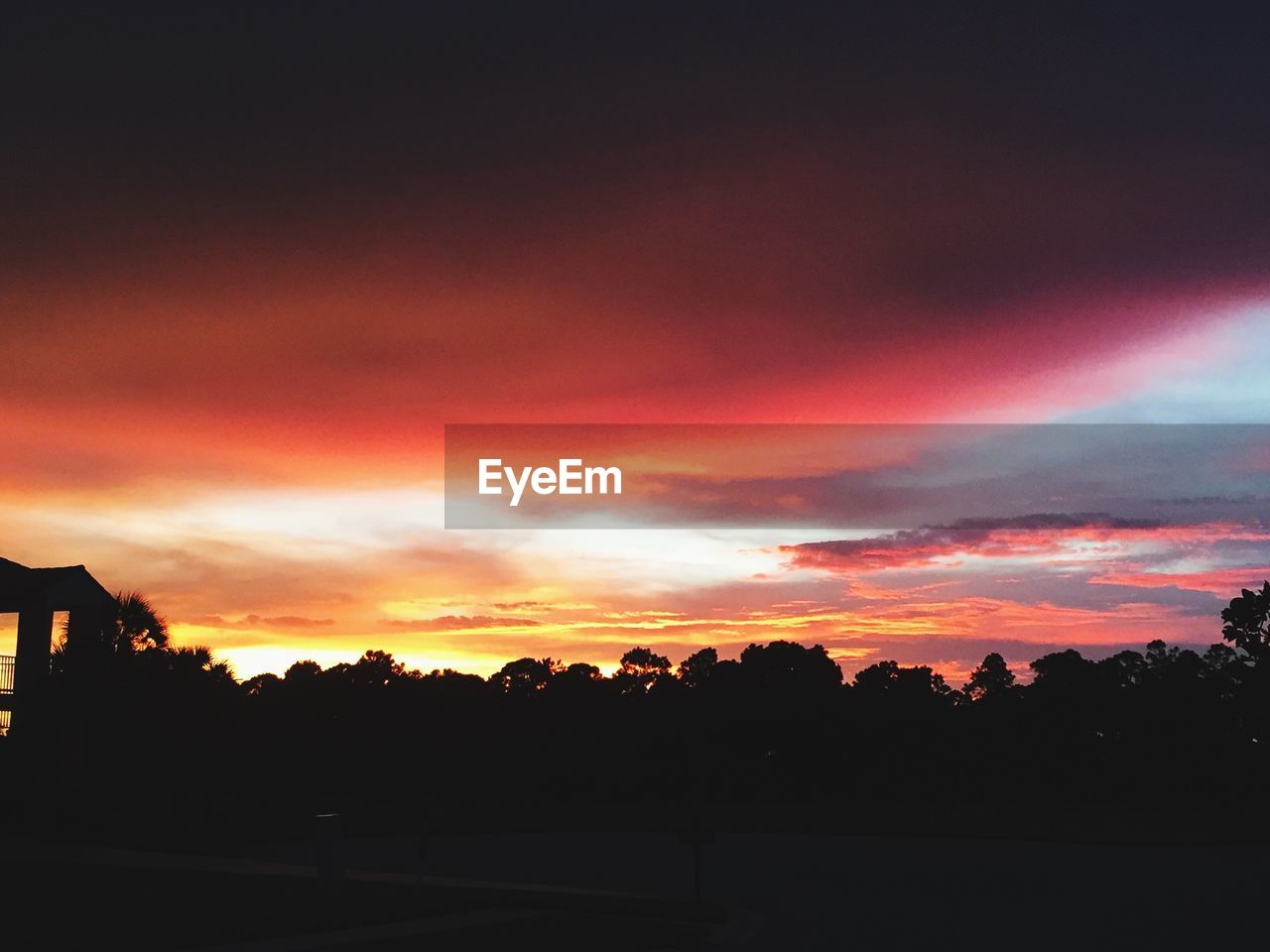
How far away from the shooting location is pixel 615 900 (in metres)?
19.0

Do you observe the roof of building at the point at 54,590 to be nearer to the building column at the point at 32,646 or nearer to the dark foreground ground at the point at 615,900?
the building column at the point at 32,646

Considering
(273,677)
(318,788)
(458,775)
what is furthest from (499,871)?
(273,677)

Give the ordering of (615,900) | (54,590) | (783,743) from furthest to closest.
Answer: (783,743) < (54,590) < (615,900)

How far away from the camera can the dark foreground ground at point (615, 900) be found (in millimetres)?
16203

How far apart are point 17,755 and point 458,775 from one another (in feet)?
79.9

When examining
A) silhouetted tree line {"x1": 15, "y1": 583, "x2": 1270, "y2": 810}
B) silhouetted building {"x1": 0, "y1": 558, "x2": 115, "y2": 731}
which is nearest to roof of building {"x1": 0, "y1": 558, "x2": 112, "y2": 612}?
silhouetted building {"x1": 0, "y1": 558, "x2": 115, "y2": 731}

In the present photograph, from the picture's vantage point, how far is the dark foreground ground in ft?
53.2

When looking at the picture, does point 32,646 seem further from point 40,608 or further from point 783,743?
point 783,743

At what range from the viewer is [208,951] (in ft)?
48.1

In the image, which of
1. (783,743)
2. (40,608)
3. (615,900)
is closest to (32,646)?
(40,608)

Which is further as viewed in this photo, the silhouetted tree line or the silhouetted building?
the silhouetted tree line

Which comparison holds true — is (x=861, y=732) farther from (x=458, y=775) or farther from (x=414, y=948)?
(x=414, y=948)

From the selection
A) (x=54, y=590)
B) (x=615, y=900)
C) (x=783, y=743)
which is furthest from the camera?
(x=783, y=743)

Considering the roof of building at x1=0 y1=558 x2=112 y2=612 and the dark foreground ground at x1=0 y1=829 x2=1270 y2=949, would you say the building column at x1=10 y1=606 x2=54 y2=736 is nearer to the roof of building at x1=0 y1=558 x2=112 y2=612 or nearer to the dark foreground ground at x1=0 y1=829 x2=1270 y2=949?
the roof of building at x1=0 y1=558 x2=112 y2=612
